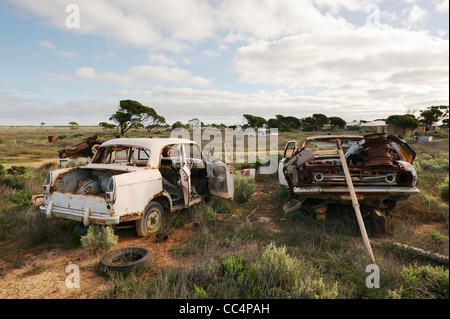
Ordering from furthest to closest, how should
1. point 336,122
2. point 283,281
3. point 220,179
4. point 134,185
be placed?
1. point 336,122
2. point 220,179
3. point 134,185
4. point 283,281

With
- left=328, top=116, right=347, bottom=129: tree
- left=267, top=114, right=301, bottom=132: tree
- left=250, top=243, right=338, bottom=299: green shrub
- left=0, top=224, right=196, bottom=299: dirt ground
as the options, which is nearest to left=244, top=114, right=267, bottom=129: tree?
left=267, top=114, right=301, bottom=132: tree

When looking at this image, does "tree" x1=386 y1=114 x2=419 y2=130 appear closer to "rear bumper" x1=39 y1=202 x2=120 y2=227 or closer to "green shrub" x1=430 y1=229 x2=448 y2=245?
"green shrub" x1=430 y1=229 x2=448 y2=245

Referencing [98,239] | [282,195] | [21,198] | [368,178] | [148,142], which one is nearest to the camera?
[98,239]

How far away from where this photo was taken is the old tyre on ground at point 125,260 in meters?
3.55

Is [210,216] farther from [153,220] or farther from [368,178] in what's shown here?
[368,178]

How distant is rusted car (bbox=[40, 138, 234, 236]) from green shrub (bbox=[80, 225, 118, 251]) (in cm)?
21

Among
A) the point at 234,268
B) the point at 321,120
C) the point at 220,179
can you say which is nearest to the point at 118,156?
the point at 220,179

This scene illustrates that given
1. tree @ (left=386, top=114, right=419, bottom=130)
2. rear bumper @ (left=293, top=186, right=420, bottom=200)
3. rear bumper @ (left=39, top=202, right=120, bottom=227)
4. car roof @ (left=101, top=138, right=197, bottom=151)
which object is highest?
tree @ (left=386, top=114, right=419, bottom=130)

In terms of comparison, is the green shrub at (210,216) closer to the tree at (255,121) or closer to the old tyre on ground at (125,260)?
the old tyre on ground at (125,260)

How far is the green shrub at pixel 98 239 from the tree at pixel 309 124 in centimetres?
6130

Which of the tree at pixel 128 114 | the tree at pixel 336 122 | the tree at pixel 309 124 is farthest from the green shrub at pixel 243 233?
the tree at pixel 336 122

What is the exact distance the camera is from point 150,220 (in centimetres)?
496

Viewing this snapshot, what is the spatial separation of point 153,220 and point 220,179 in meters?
1.95

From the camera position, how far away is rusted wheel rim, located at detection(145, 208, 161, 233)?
16.1 feet
